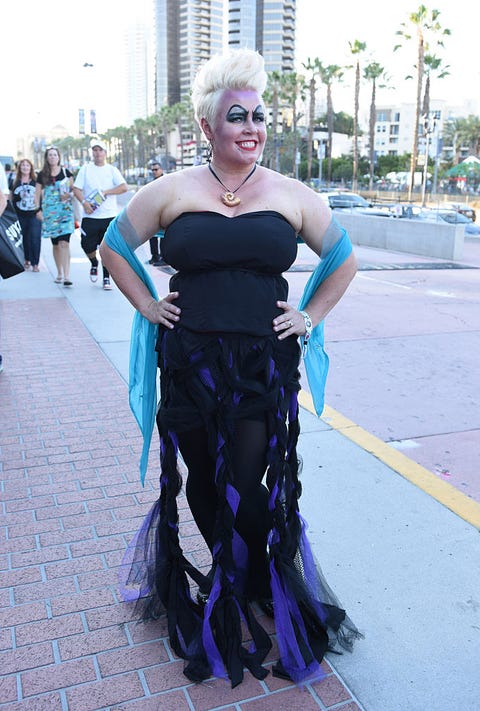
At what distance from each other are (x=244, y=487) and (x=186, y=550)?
80cm

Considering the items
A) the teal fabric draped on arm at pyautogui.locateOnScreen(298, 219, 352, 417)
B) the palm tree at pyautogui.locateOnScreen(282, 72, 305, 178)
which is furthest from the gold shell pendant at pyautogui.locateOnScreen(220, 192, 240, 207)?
the palm tree at pyautogui.locateOnScreen(282, 72, 305, 178)

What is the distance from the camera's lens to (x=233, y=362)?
2.25 metres

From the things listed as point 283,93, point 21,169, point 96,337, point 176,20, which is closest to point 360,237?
point 21,169

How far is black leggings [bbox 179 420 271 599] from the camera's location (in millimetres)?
2369

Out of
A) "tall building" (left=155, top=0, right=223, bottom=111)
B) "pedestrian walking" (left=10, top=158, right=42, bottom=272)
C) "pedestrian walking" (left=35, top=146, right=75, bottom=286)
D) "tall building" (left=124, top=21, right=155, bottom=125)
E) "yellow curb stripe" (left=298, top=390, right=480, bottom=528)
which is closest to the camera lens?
"yellow curb stripe" (left=298, top=390, right=480, bottom=528)

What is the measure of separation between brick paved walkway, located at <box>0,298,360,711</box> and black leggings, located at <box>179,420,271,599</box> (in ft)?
1.39

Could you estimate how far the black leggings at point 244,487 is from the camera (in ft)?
7.77

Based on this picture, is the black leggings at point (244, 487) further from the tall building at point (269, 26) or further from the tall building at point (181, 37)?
the tall building at point (181, 37)

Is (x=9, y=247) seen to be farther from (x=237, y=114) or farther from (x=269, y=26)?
(x=269, y=26)

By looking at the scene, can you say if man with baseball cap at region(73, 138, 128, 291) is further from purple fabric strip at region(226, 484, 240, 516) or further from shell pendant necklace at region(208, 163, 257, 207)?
purple fabric strip at region(226, 484, 240, 516)

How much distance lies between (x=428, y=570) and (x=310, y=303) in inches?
51.2

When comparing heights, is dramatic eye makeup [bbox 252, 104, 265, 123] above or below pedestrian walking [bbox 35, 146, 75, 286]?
above

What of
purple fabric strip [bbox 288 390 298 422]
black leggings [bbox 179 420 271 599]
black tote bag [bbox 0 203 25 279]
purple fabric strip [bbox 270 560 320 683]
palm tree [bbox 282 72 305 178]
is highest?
palm tree [bbox 282 72 305 178]

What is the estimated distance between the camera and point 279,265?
7.54 ft
